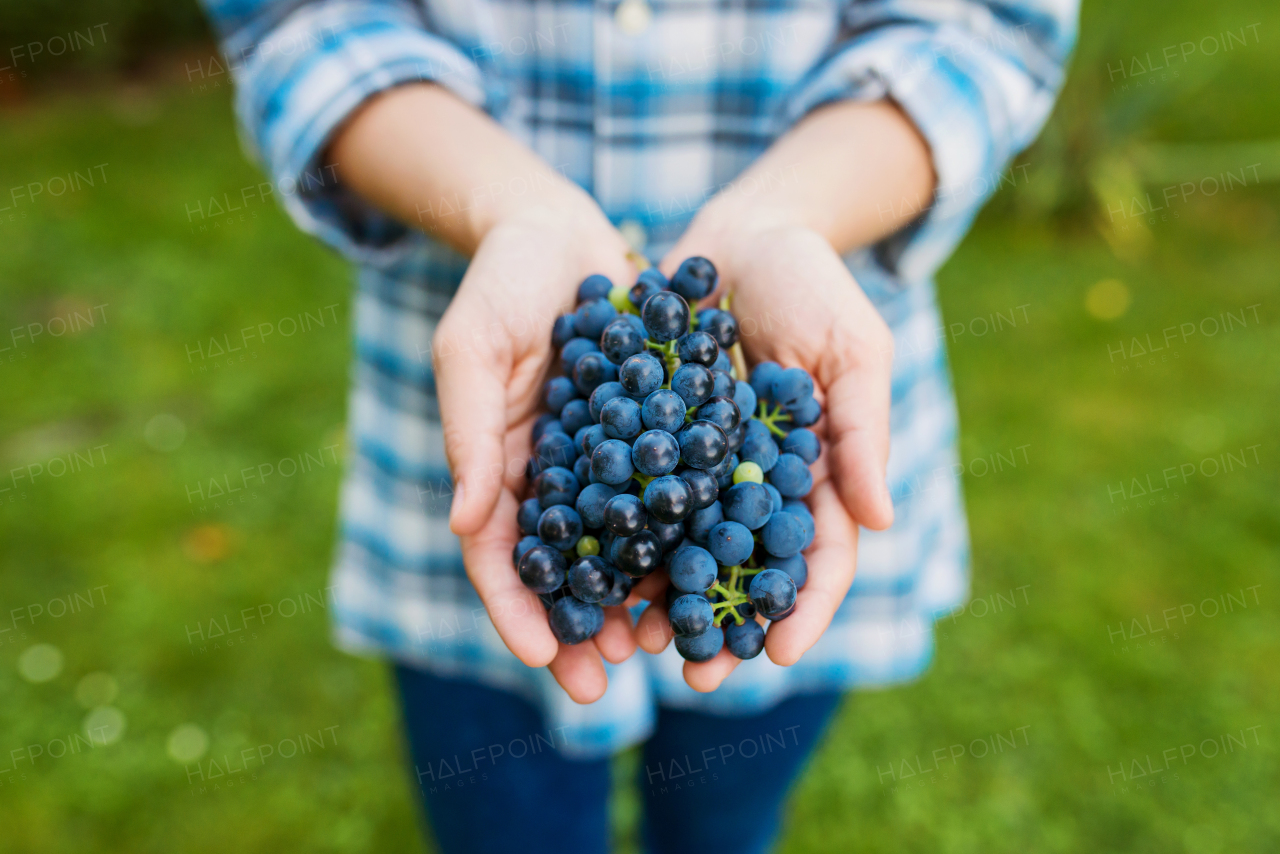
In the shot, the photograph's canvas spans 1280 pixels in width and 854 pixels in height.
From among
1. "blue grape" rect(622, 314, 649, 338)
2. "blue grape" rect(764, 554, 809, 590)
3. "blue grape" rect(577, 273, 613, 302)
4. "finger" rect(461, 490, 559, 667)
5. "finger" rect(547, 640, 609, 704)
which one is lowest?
"finger" rect(547, 640, 609, 704)

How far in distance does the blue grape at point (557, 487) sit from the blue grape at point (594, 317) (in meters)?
0.20

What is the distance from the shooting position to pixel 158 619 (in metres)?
2.97

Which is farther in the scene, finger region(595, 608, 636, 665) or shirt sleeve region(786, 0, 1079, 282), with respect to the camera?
shirt sleeve region(786, 0, 1079, 282)

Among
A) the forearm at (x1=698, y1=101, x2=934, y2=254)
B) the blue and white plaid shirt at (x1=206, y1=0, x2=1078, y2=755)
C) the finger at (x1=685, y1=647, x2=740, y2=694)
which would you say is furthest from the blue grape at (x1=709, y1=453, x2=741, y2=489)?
the blue and white plaid shirt at (x1=206, y1=0, x2=1078, y2=755)

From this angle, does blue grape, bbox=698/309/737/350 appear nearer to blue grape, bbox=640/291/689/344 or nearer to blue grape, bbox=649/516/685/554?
blue grape, bbox=640/291/689/344

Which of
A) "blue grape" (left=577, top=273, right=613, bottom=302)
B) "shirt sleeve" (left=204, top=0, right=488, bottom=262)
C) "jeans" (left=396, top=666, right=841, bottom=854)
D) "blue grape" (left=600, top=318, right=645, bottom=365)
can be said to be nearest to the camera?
"blue grape" (left=600, top=318, right=645, bottom=365)

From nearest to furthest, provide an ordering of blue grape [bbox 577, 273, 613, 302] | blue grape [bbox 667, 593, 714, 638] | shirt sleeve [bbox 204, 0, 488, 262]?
1. blue grape [bbox 667, 593, 714, 638]
2. blue grape [bbox 577, 273, 613, 302]
3. shirt sleeve [bbox 204, 0, 488, 262]

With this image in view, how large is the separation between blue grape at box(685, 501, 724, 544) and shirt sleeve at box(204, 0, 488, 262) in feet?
2.48

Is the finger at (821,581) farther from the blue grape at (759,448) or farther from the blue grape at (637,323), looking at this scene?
the blue grape at (637,323)

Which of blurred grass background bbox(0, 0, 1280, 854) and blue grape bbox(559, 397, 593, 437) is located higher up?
blue grape bbox(559, 397, 593, 437)

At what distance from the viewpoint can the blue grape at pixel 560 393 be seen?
1.26 metres

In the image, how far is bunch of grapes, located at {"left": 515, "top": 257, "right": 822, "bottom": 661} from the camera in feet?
3.66

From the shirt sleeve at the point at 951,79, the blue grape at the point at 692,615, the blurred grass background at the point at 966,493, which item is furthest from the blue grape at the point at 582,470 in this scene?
the blurred grass background at the point at 966,493

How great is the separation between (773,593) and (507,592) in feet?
1.11
